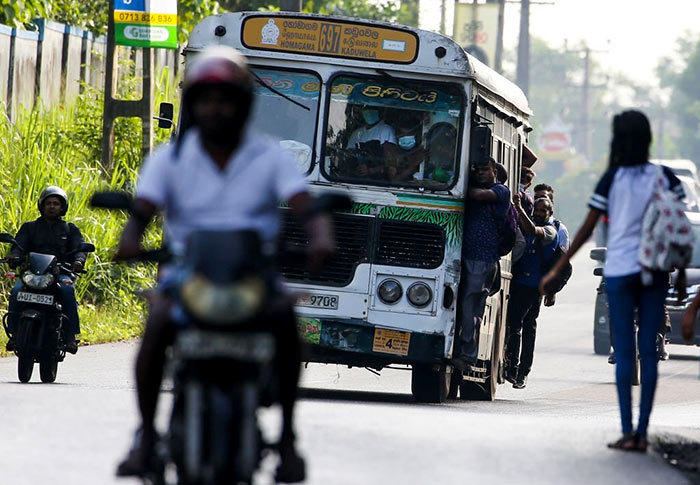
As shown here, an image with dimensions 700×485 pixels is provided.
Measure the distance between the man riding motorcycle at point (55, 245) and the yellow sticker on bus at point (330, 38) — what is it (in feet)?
6.55

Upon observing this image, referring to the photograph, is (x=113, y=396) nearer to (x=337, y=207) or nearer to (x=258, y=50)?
(x=258, y=50)

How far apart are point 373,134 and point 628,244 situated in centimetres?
441

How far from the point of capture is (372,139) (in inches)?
509

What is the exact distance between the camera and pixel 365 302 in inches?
506

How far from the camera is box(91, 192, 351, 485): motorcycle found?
17.6ft

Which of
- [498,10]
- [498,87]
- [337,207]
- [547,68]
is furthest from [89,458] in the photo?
[547,68]

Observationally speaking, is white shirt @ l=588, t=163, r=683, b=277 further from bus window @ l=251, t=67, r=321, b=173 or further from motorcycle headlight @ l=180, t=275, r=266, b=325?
bus window @ l=251, t=67, r=321, b=173

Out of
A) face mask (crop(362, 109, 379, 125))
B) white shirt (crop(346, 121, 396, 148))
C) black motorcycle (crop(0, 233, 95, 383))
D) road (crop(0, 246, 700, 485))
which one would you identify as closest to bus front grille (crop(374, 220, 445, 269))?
white shirt (crop(346, 121, 396, 148))

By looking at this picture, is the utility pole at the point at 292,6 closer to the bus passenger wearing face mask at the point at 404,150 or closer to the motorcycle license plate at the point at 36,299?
the bus passenger wearing face mask at the point at 404,150

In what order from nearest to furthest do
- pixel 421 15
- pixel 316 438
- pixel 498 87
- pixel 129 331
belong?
pixel 316 438 → pixel 498 87 → pixel 129 331 → pixel 421 15

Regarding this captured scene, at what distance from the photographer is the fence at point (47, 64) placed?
21.0m

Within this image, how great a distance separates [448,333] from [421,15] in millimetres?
34166

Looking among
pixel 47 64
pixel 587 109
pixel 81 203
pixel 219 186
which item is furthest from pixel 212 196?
pixel 587 109

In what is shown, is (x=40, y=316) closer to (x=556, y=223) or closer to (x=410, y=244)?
(x=410, y=244)
